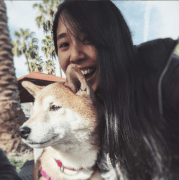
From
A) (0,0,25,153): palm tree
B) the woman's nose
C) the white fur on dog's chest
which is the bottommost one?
the white fur on dog's chest

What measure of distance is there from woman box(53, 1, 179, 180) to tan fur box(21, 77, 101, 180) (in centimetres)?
7

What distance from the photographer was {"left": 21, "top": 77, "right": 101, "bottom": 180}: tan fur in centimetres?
63

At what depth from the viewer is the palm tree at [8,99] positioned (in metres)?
0.90

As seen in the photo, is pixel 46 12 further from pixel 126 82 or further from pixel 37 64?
pixel 126 82

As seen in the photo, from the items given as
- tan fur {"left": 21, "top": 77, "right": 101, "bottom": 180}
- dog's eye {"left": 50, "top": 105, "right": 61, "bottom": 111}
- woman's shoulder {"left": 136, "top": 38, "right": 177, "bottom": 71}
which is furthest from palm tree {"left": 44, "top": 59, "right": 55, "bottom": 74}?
woman's shoulder {"left": 136, "top": 38, "right": 177, "bottom": 71}

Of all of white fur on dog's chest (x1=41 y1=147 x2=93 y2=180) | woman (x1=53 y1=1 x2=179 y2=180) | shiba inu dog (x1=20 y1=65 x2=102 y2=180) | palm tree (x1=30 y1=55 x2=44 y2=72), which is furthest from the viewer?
palm tree (x1=30 y1=55 x2=44 y2=72)

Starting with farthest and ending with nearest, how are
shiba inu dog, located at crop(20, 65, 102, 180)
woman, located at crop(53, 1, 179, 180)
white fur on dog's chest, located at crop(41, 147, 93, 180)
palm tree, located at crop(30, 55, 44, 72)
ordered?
palm tree, located at crop(30, 55, 44, 72), white fur on dog's chest, located at crop(41, 147, 93, 180), shiba inu dog, located at crop(20, 65, 102, 180), woman, located at crop(53, 1, 179, 180)

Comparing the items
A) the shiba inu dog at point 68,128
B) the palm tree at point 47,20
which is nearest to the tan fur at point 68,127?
the shiba inu dog at point 68,128

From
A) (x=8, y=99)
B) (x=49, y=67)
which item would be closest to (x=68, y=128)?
(x=49, y=67)

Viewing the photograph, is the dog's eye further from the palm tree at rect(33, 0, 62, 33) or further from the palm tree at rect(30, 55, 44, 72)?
the palm tree at rect(33, 0, 62, 33)

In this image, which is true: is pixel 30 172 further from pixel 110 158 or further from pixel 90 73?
pixel 90 73

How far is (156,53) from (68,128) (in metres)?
0.43

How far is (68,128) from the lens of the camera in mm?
648

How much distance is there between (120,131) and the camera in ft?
2.01
